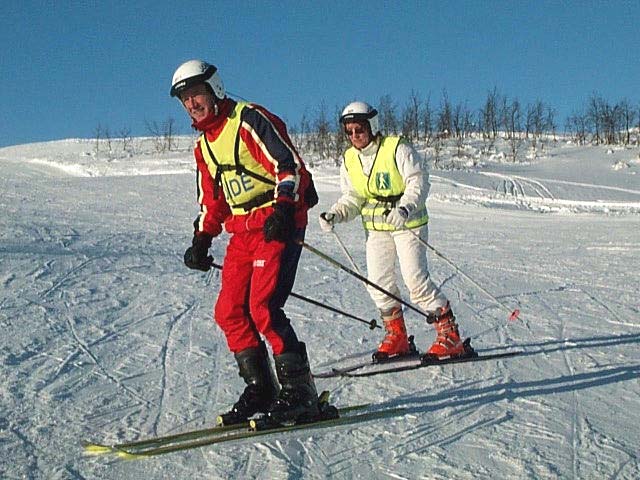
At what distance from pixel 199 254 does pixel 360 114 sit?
1.75m

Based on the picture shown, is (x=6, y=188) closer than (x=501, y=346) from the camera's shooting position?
No

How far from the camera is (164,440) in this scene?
3.56m

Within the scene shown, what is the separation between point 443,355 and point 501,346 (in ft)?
2.81

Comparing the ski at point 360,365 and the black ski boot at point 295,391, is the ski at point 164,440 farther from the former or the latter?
the ski at point 360,365

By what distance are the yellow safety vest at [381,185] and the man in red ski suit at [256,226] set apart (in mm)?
1421

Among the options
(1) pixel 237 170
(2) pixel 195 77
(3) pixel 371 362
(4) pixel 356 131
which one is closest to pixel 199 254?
(1) pixel 237 170

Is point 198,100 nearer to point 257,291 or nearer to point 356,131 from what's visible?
point 257,291

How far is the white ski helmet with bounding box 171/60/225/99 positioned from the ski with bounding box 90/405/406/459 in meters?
1.77

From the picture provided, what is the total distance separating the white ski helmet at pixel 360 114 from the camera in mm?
5184

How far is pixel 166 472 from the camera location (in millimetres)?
3193

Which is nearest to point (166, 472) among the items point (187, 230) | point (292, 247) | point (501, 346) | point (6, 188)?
point (292, 247)

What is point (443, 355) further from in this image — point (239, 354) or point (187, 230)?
point (187, 230)

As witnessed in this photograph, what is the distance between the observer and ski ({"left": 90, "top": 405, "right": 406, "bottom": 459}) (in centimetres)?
339

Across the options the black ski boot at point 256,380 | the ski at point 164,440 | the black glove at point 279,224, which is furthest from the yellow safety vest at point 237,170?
the ski at point 164,440
